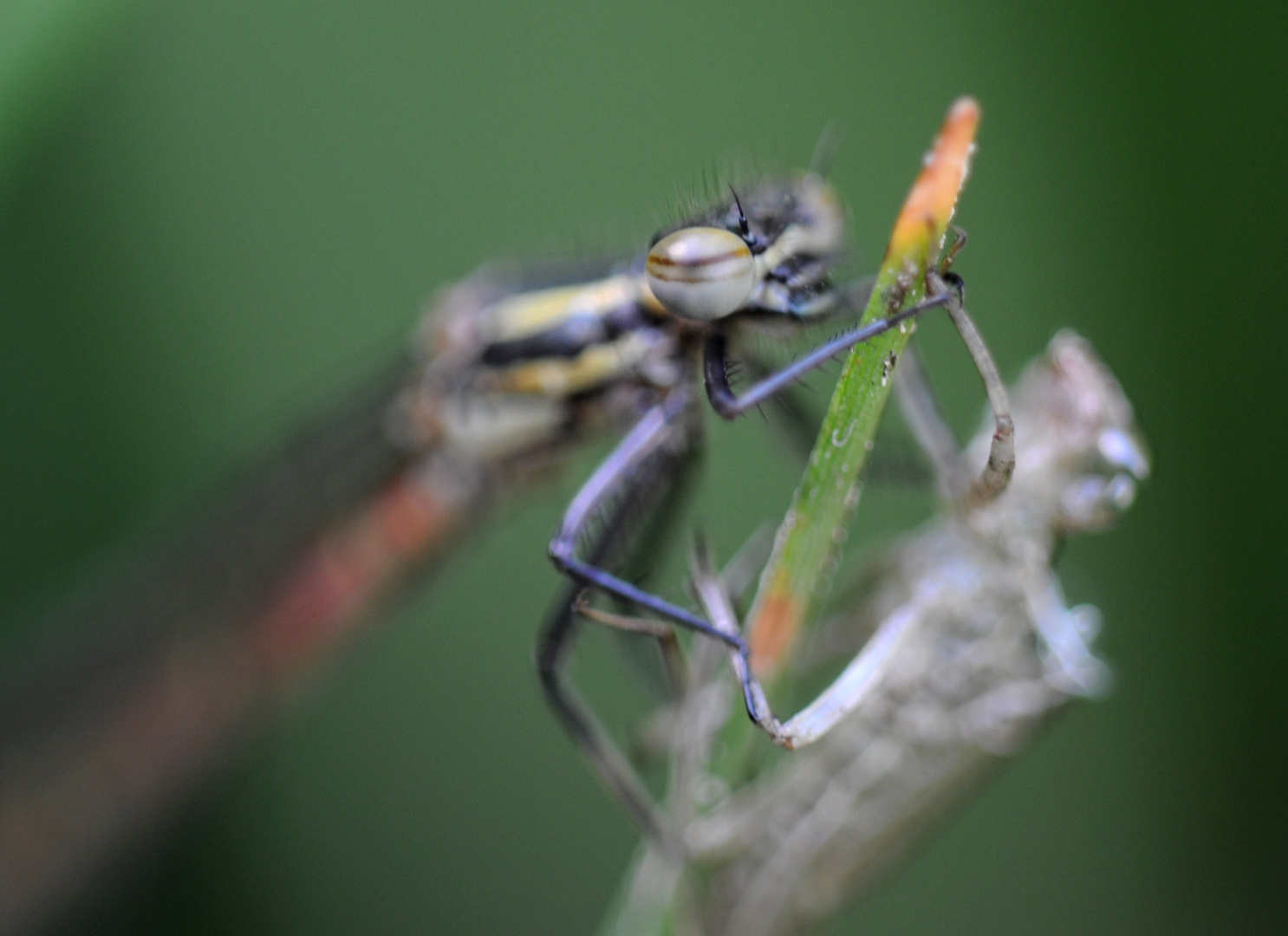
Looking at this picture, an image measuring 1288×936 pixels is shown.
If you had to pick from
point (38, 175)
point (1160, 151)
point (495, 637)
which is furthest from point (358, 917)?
point (1160, 151)

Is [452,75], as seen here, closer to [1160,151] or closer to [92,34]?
[92,34]

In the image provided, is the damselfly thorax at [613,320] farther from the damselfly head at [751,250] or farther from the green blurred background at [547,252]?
the green blurred background at [547,252]

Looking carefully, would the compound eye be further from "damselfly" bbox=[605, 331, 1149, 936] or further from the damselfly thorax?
"damselfly" bbox=[605, 331, 1149, 936]

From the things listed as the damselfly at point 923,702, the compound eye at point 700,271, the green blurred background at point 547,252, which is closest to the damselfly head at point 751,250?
the compound eye at point 700,271

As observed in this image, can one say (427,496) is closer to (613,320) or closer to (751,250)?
(613,320)

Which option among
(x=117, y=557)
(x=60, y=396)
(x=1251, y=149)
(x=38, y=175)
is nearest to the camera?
(x=1251, y=149)

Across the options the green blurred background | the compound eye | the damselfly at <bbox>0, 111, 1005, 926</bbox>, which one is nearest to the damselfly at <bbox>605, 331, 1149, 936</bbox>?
the damselfly at <bbox>0, 111, 1005, 926</bbox>
